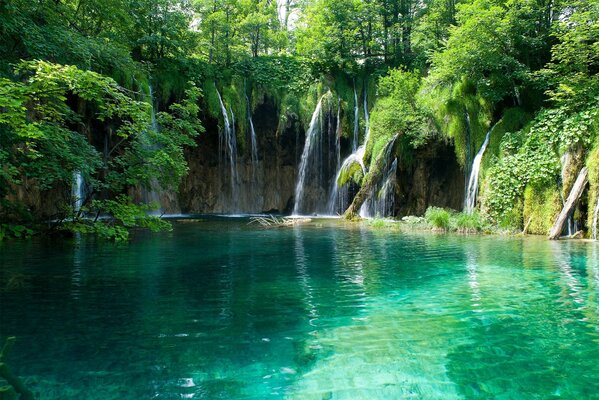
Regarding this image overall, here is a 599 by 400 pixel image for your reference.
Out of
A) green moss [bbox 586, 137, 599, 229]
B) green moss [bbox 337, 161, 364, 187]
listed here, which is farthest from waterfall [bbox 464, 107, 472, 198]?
green moss [bbox 586, 137, 599, 229]

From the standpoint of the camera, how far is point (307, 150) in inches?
1051

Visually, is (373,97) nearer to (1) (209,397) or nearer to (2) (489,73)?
(2) (489,73)

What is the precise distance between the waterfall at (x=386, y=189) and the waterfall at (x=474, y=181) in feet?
12.0

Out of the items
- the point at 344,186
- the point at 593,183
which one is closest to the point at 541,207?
the point at 593,183

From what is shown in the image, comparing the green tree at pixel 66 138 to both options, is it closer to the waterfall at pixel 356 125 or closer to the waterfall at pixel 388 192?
the waterfall at pixel 388 192

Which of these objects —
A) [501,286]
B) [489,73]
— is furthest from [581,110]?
[501,286]

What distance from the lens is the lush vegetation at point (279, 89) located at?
6.86 m

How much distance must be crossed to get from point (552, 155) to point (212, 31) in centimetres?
2381

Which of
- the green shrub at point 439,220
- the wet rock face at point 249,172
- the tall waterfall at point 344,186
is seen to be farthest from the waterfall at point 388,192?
the wet rock face at point 249,172

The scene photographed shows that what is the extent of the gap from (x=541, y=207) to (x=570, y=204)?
1.36 metres

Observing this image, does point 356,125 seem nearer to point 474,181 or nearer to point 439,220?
point 474,181

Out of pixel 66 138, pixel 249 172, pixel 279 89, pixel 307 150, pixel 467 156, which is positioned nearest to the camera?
pixel 66 138

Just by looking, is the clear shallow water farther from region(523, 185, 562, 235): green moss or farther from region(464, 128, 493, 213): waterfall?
region(464, 128, 493, 213): waterfall

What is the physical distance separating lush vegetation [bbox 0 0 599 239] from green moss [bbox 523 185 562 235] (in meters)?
0.05
